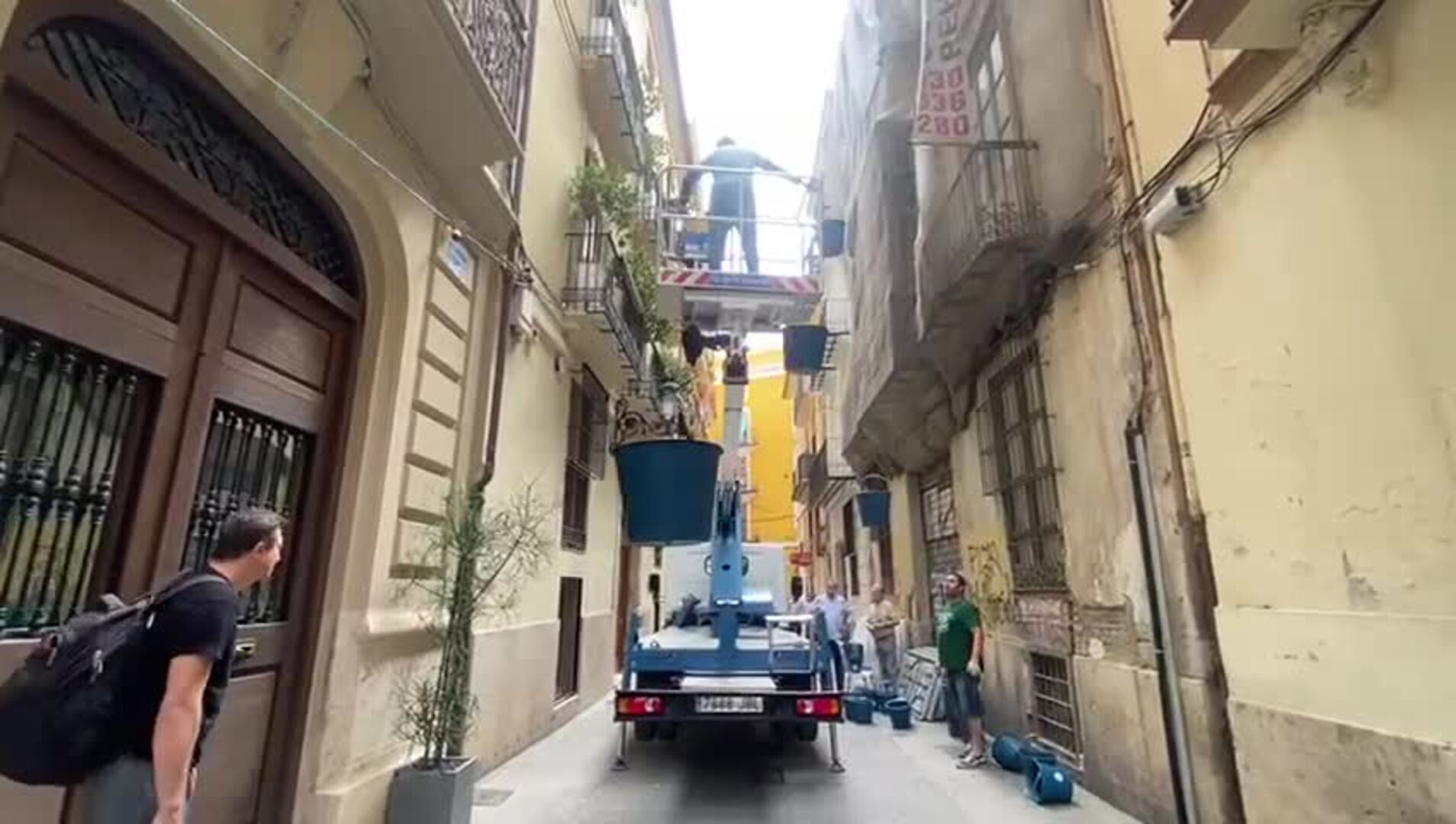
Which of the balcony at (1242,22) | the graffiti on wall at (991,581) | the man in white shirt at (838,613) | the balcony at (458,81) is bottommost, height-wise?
the man in white shirt at (838,613)

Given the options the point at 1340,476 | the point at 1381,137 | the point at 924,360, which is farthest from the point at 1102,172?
the point at 924,360

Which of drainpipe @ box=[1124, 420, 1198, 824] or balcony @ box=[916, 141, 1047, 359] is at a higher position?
balcony @ box=[916, 141, 1047, 359]

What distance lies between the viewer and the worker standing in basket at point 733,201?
11047mm

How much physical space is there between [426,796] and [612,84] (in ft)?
28.1

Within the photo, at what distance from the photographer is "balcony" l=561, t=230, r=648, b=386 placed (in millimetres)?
8117

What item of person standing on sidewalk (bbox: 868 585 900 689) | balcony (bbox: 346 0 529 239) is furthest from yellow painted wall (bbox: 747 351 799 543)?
balcony (bbox: 346 0 529 239)

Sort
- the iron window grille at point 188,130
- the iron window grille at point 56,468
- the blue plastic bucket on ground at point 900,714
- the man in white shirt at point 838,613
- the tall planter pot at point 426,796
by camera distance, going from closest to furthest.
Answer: the iron window grille at point 56,468 → the iron window grille at point 188,130 → the tall planter pot at point 426,796 → the blue plastic bucket on ground at point 900,714 → the man in white shirt at point 838,613

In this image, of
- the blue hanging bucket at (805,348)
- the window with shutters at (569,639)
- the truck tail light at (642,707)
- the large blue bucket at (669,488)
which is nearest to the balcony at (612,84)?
the large blue bucket at (669,488)

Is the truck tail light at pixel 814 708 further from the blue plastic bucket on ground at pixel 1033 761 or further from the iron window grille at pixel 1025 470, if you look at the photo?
the iron window grille at pixel 1025 470

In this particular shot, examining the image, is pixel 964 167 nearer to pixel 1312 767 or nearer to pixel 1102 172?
pixel 1102 172

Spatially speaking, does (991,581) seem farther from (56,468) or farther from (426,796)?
(56,468)

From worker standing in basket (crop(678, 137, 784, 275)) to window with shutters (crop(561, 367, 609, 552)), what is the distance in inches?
109

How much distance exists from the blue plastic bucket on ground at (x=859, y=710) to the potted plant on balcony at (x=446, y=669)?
529 centimetres

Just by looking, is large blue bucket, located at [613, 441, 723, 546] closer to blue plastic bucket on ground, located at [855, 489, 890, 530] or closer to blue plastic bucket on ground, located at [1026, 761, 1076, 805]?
blue plastic bucket on ground, located at [1026, 761, 1076, 805]
